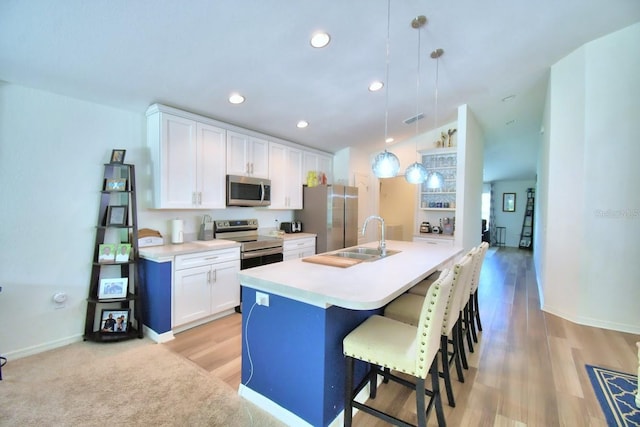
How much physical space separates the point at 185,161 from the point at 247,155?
0.89 meters

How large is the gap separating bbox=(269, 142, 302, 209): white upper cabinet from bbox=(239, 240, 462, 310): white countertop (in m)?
2.23

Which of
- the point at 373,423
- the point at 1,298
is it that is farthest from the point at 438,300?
the point at 1,298

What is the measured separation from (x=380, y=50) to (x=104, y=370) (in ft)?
12.0

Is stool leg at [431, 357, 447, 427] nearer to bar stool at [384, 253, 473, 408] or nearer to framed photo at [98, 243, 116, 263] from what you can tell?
bar stool at [384, 253, 473, 408]

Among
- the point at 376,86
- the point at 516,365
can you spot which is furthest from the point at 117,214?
the point at 516,365

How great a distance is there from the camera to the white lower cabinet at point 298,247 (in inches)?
158

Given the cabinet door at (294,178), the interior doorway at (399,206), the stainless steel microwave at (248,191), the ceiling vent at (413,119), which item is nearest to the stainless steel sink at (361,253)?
the stainless steel microwave at (248,191)

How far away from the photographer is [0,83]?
224cm

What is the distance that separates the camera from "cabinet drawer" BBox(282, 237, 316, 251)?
13.2 ft

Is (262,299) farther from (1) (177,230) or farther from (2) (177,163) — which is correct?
(2) (177,163)

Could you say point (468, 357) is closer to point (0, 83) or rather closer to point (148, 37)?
point (148, 37)

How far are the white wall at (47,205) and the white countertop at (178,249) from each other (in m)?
0.57

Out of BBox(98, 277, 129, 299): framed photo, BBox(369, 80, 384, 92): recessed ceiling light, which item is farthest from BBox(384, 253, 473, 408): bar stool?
BBox(98, 277, 129, 299): framed photo

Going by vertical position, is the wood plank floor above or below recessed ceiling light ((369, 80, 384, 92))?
below
